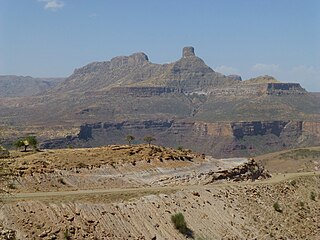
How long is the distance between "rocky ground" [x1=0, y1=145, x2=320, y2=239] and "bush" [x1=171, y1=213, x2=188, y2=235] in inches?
16.3

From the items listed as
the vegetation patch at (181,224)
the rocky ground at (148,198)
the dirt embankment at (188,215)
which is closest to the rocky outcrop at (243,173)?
the rocky ground at (148,198)

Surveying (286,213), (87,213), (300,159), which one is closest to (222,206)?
(286,213)

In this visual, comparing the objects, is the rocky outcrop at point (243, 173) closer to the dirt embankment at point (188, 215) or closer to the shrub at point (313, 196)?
the dirt embankment at point (188, 215)

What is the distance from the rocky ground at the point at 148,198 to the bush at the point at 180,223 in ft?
1.36

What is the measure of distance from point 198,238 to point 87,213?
9671 mm

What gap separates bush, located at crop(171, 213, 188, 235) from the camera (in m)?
44.1

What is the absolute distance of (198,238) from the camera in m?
44.5

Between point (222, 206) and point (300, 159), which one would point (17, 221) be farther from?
point (300, 159)

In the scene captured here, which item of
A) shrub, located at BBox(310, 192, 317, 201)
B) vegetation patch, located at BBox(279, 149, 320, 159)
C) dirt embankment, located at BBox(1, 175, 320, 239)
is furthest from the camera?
vegetation patch, located at BBox(279, 149, 320, 159)

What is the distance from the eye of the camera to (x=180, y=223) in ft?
145

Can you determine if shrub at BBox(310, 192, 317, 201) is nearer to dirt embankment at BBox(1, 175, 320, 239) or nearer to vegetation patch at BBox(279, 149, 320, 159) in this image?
dirt embankment at BBox(1, 175, 320, 239)

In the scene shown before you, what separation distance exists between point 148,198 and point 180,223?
14.6ft

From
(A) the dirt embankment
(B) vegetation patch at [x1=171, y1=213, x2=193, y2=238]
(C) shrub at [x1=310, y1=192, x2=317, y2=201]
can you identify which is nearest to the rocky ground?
(A) the dirt embankment

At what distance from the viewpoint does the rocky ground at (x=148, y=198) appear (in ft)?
129
